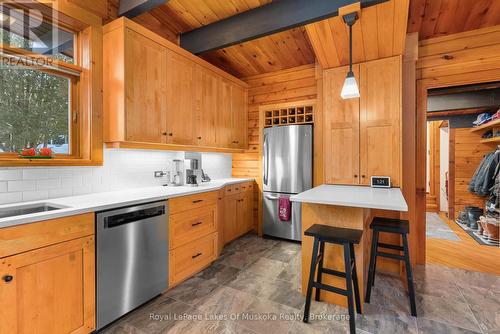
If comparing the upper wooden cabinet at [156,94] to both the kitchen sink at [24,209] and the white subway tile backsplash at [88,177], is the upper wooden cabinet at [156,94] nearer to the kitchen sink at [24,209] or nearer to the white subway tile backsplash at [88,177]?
the white subway tile backsplash at [88,177]

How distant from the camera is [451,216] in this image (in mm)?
4688

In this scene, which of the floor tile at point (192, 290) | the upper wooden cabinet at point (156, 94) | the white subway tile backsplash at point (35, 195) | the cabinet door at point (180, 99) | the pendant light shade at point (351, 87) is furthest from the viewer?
the cabinet door at point (180, 99)

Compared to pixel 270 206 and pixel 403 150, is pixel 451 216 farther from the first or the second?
pixel 270 206

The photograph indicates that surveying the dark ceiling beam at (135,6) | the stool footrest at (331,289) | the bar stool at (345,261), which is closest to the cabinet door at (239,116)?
the dark ceiling beam at (135,6)

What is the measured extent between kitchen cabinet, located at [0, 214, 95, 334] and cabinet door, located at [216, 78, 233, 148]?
215 centimetres

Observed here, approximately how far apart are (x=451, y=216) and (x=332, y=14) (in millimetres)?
4788

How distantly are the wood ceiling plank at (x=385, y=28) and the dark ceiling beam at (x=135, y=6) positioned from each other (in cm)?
186

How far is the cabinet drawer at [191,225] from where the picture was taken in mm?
2246

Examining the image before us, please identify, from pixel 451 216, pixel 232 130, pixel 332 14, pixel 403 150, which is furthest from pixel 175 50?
pixel 451 216

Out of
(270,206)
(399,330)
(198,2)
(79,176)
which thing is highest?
(198,2)

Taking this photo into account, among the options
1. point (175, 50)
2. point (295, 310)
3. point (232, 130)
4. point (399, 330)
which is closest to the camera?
point (399, 330)

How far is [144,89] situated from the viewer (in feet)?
7.72

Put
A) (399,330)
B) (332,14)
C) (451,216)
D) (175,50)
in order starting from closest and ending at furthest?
(399,330)
(332,14)
(175,50)
(451,216)

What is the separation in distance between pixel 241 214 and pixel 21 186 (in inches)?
100
